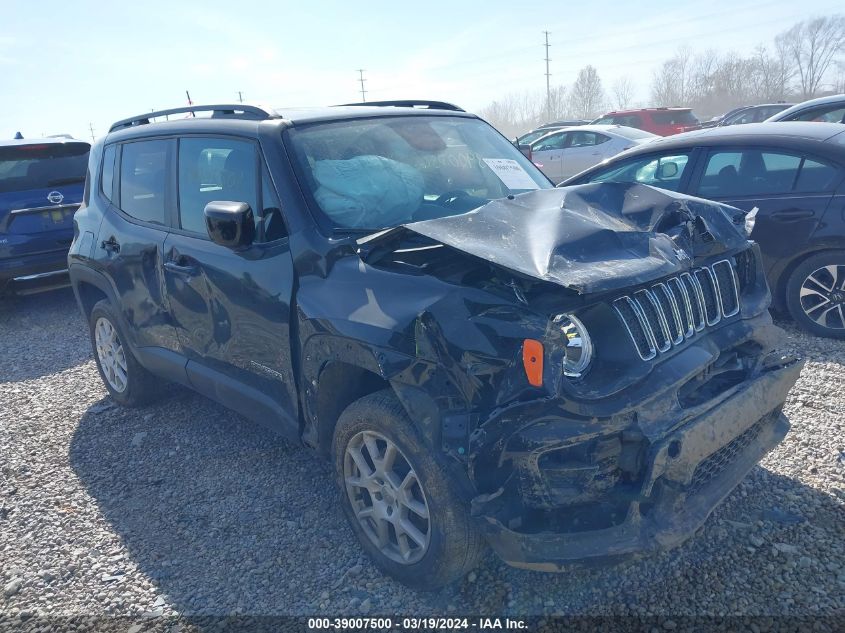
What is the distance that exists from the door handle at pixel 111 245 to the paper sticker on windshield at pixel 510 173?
2.50m

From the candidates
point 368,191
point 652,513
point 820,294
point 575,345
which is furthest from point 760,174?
point 652,513

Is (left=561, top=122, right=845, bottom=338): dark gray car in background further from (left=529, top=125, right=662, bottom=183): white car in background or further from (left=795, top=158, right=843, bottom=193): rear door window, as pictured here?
(left=529, top=125, right=662, bottom=183): white car in background

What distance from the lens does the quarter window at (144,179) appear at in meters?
3.99

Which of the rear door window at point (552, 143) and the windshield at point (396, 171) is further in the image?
the rear door window at point (552, 143)

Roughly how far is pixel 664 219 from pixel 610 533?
1.39 m

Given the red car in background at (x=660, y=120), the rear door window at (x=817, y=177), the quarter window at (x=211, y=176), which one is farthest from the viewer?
the red car in background at (x=660, y=120)

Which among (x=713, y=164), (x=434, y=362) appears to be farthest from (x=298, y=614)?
(x=713, y=164)

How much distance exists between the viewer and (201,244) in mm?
3547

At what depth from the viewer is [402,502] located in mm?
2650

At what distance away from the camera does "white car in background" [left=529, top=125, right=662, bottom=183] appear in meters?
14.0

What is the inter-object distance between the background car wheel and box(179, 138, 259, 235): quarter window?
13.7 ft

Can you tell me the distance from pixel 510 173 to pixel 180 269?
2.00 m

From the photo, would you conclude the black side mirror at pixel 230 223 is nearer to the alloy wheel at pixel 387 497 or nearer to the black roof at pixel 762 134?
the alloy wheel at pixel 387 497

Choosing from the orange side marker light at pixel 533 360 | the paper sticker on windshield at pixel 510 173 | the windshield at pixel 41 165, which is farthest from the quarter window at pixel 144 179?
the windshield at pixel 41 165
